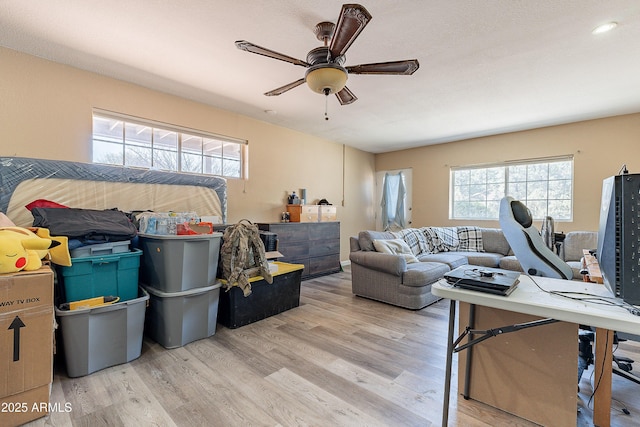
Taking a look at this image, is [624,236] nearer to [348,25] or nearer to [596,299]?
[596,299]

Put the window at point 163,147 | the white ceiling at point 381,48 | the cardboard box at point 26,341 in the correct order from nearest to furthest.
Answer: the cardboard box at point 26,341 < the white ceiling at point 381,48 < the window at point 163,147

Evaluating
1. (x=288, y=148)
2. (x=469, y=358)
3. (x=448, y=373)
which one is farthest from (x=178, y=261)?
(x=288, y=148)

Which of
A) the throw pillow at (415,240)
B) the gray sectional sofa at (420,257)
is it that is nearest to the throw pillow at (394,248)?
the gray sectional sofa at (420,257)

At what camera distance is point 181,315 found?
2.31 meters

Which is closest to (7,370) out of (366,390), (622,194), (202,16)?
(366,390)

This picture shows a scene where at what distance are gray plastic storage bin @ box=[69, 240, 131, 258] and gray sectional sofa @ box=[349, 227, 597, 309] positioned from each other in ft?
8.33

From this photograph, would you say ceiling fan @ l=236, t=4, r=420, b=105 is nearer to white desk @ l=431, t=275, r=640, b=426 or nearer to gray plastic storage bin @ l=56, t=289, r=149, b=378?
white desk @ l=431, t=275, r=640, b=426

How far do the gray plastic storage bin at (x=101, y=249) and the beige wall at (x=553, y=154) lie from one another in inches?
214

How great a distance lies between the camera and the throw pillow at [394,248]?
361 cm

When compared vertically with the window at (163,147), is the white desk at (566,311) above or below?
below

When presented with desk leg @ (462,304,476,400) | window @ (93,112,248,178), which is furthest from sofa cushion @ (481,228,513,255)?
window @ (93,112,248,178)

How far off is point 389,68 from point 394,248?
92.5 inches

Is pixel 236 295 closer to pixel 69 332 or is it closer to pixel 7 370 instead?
pixel 69 332

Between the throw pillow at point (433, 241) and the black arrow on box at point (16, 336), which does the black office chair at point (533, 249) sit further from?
the black arrow on box at point (16, 336)
